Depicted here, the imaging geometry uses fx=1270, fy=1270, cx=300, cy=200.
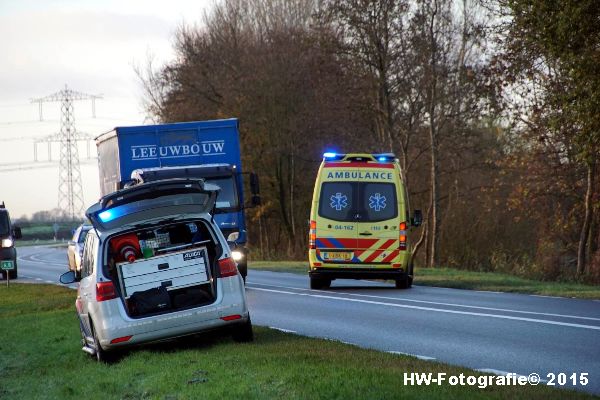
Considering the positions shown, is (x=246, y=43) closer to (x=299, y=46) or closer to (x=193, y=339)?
(x=299, y=46)

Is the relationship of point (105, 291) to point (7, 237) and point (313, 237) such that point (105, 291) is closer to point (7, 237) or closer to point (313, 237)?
point (313, 237)

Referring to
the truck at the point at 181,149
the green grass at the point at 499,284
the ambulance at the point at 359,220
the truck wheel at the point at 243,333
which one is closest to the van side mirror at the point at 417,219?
the ambulance at the point at 359,220

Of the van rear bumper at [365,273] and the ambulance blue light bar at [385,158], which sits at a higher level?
the ambulance blue light bar at [385,158]

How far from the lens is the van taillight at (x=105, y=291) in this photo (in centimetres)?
1365

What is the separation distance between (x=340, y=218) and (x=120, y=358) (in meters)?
12.0

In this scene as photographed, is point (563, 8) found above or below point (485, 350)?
above

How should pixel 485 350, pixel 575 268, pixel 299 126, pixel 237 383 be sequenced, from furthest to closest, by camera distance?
1. pixel 299 126
2. pixel 575 268
3. pixel 485 350
4. pixel 237 383

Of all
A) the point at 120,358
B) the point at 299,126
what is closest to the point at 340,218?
the point at 120,358

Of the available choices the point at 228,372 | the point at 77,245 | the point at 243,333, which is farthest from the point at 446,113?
the point at 228,372

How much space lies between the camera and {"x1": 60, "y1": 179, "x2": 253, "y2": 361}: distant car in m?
13.6

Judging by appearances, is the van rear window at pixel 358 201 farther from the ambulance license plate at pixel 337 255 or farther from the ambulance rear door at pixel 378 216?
the ambulance license plate at pixel 337 255

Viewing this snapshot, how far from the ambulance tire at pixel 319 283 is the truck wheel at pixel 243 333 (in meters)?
12.1

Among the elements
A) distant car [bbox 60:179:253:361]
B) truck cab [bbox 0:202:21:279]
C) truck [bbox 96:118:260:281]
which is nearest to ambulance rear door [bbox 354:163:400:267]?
truck [bbox 96:118:260:281]

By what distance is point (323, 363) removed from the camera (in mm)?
11492
